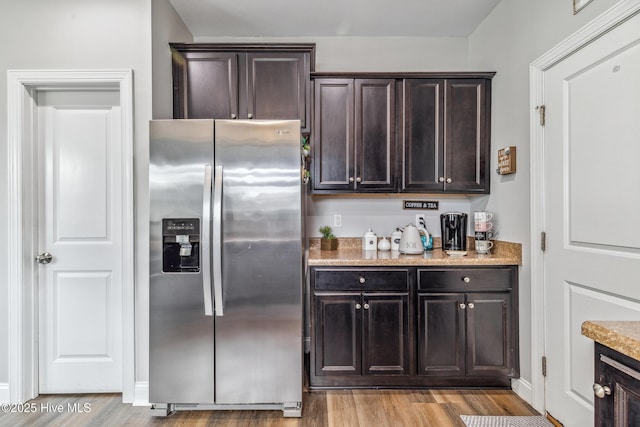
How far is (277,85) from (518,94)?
5.48 ft

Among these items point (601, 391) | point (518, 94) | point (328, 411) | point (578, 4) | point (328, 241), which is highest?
point (578, 4)

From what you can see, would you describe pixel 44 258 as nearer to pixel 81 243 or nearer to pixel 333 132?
pixel 81 243

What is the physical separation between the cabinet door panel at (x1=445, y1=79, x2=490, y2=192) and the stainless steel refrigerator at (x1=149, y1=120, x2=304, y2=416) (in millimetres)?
1278

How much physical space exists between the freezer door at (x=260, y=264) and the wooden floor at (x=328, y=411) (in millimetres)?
150

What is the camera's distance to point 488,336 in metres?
2.24

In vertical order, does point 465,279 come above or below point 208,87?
below

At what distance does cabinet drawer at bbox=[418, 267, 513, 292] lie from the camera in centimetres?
224

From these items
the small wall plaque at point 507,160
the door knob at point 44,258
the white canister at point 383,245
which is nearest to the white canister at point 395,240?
the white canister at point 383,245

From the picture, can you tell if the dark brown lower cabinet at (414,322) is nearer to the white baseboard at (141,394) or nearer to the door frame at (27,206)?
the white baseboard at (141,394)

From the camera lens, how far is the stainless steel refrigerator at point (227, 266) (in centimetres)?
196

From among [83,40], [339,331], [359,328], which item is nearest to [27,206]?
[83,40]

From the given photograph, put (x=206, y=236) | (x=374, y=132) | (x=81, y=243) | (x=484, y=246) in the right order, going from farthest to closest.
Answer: (x=374, y=132)
(x=484, y=246)
(x=81, y=243)
(x=206, y=236)

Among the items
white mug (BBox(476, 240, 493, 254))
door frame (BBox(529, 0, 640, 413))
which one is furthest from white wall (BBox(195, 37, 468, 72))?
white mug (BBox(476, 240, 493, 254))

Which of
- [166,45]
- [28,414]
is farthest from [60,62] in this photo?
[28,414]
